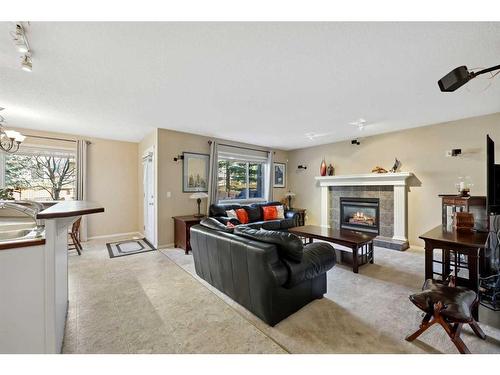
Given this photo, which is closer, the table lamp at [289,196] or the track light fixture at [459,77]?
the track light fixture at [459,77]

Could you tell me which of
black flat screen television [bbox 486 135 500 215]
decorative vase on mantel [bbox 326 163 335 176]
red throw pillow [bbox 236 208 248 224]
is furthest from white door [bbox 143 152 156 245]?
black flat screen television [bbox 486 135 500 215]

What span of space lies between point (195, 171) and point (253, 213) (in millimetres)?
1763

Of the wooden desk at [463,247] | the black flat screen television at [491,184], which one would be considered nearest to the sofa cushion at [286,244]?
the wooden desk at [463,247]

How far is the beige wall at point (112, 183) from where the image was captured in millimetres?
5312

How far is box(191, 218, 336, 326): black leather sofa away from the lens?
195 centimetres

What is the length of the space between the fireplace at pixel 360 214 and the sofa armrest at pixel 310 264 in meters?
3.41

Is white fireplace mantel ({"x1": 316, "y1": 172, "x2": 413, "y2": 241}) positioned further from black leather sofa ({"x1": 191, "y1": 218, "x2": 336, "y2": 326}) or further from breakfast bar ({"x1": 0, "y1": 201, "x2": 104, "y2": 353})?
breakfast bar ({"x1": 0, "y1": 201, "x2": 104, "y2": 353})

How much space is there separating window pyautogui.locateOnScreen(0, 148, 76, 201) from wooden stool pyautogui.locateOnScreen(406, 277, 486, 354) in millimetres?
6505

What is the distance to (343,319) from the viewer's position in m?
2.07

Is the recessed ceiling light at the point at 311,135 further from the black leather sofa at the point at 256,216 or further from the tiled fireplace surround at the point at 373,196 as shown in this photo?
the black leather sofa at the point at 256,216

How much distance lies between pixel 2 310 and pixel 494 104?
6.00 meters
